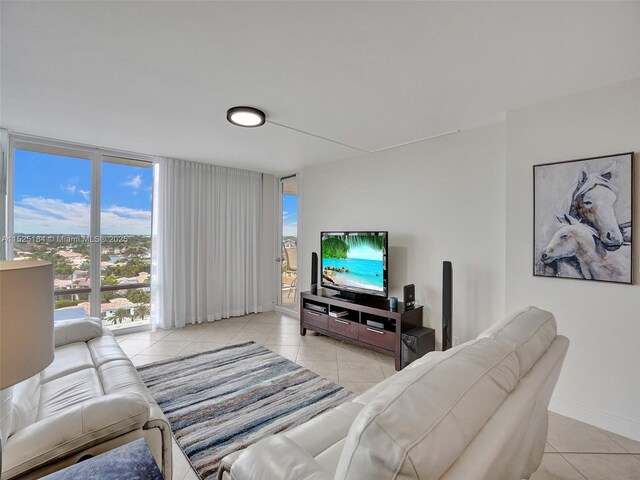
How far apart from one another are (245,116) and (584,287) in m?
3.02

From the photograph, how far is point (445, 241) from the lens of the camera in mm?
3268

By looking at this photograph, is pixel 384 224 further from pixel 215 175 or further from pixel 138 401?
pixel 138 401

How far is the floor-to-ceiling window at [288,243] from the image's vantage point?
535cm

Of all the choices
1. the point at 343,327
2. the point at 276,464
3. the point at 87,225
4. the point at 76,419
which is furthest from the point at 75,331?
the point at 343,327

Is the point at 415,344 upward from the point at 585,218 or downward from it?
downward

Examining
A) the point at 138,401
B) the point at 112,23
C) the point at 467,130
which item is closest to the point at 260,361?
the point at 138,401

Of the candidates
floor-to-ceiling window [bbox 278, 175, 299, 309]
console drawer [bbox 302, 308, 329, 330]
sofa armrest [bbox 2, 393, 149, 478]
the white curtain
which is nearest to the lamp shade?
sofa armrest [bbox 2, 393, 149, 478]

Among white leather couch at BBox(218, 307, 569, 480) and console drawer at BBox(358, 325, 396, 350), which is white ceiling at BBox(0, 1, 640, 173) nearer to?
white leather couch at BBox(218, 307, 569, 480)

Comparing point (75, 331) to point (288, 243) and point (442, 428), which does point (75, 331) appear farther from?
point (288, 243)

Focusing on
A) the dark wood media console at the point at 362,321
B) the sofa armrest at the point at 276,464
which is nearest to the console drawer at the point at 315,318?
the dark wood media console at the point at 362,321

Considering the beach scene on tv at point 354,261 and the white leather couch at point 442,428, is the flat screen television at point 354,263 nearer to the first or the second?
the beach scene on tv at point 354,261

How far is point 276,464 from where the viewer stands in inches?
37.6

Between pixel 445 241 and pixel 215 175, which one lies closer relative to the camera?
pixel 445 241

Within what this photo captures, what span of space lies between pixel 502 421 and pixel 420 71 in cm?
198
